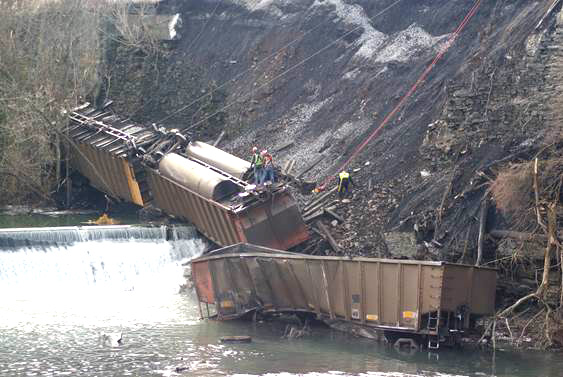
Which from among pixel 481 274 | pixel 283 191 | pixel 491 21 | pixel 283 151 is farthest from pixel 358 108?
pixel 481 274

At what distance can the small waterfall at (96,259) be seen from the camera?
100.0ft

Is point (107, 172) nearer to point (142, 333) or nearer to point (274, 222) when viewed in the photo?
point (274, 222)

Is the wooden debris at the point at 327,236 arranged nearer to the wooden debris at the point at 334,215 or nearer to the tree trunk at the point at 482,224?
the wooden debris at the point at 334,215

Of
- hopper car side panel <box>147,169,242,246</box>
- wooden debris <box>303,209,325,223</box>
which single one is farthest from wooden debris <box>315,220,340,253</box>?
hopper car side panel <box>147,169,242,246</box>

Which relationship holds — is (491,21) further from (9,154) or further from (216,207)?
(9,154)

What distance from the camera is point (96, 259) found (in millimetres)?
31531

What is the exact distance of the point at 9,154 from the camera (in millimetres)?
38219

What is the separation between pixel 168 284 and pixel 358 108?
34.2 ft

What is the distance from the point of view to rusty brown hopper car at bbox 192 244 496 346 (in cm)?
2272

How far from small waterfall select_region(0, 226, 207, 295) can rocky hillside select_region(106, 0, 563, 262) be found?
5206 millimetres

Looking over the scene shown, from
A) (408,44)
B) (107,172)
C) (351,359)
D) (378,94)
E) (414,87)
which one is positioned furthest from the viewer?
(408,44)

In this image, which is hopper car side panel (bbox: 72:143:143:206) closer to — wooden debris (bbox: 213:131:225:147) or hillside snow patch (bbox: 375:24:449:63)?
wooden debris (bbox: 213:131:225:147)

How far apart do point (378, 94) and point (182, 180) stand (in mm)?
8809

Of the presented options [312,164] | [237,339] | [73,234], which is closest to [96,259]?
[73,234]
